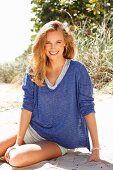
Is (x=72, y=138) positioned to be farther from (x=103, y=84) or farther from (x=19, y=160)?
(x=103, y=84)

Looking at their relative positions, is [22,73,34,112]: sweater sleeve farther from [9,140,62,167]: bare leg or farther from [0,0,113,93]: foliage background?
[0,0,113,93]: foliage background

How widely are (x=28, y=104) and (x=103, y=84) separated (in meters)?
3.99

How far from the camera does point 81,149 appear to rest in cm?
385

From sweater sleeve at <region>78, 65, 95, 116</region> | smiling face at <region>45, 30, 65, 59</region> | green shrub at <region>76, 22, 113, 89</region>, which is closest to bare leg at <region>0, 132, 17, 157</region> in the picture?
sweater sleeve at <region>78, 65, 95, 116</region>

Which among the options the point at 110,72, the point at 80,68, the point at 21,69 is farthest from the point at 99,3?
the point at 80,68

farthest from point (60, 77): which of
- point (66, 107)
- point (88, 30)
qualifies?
point (88, 30)

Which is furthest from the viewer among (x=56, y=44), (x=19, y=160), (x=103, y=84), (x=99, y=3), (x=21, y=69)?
(x=21, y=69)

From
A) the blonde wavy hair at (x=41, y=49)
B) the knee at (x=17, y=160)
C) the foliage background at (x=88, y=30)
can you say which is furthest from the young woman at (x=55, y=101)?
the foliage background at (x=88, y=30)

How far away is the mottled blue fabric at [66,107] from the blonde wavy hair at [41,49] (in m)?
0.09

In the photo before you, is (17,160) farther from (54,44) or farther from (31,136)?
(54,44)

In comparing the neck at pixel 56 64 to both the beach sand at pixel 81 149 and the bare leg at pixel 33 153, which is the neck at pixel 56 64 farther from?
the beach sand at pixel 81 149

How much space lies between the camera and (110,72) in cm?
768

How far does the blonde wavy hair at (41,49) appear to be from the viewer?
354cm

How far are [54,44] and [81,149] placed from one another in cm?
98
